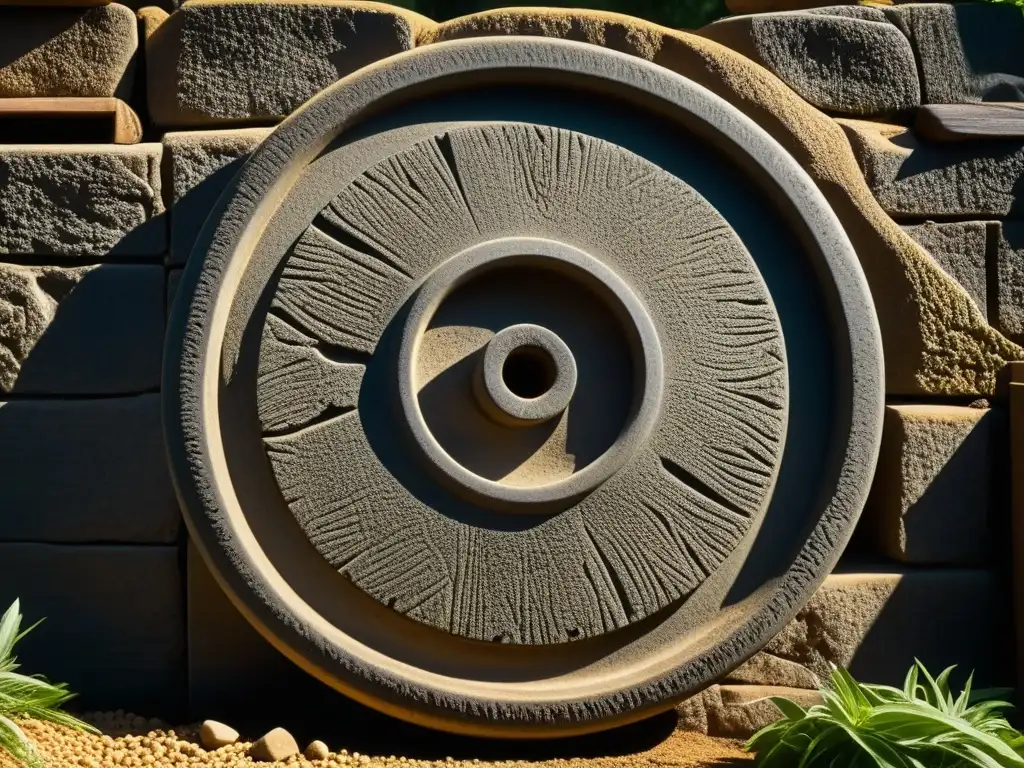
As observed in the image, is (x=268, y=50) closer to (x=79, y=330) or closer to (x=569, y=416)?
(x=79, y=330)

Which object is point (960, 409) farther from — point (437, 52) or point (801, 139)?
point (437, 52)

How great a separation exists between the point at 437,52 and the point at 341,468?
1.01m

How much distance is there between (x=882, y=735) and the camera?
2.50 meters

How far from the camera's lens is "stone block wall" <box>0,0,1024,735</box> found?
2.90 meters

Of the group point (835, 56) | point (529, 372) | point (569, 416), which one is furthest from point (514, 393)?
point (835, 56)

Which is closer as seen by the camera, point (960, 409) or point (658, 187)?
point (658, 187)

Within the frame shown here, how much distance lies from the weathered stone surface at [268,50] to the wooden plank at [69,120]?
0.53ft

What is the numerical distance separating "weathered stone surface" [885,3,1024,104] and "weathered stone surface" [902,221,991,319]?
373 millimetres

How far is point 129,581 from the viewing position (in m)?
2.90

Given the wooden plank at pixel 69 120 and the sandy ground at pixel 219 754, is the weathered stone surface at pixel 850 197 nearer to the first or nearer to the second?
the wooden plank at pixel 69 120

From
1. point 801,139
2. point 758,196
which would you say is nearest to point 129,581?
point 758,196

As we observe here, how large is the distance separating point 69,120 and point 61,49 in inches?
7.3

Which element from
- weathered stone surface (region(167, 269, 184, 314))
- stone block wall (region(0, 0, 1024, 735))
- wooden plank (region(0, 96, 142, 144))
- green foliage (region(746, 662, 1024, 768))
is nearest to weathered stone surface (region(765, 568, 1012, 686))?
stone block wall (region(0, 0, 1024, 735))

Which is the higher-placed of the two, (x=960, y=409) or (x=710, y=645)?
(x=960, y=409)
